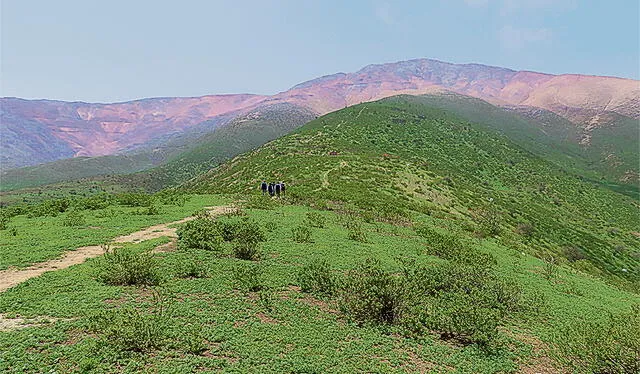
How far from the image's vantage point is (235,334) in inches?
314

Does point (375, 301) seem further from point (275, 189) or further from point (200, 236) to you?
point (275, 189)

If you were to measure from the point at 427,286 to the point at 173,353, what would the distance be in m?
8.18

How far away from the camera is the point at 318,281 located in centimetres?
1115

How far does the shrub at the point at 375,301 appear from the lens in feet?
31.4

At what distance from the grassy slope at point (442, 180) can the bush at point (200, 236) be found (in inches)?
531

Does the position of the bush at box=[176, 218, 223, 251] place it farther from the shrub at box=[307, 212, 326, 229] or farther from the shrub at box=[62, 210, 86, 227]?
the shrub at box=[307, 212, 326, 229]

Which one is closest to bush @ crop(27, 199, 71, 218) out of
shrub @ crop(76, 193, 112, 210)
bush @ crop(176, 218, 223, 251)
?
shrub @ crop(76, 193, 112, 210)

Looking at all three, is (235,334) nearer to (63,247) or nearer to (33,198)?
(63,247)

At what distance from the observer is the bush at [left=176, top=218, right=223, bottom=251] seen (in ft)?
46.4

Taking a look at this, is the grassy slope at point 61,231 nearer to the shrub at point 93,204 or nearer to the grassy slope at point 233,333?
the shrub at point 93,204

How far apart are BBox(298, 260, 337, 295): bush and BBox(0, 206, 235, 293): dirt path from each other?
7453mm

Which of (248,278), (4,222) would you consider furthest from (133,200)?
(248,278)

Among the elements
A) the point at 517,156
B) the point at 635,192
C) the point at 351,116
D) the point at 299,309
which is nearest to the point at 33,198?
the point at 351,116

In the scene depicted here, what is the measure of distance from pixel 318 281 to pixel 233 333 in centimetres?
369
